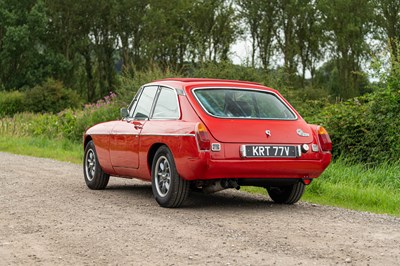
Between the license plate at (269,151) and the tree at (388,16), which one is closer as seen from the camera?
the license plate at (269,151)

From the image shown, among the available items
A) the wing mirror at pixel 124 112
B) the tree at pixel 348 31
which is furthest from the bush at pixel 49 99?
the wing mirror at pixel 124 112

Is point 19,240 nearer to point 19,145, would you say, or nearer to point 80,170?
point 80,170

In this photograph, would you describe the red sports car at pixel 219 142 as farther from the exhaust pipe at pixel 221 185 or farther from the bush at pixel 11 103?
the bush at pixel 11 103

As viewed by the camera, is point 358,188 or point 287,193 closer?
point 287,193

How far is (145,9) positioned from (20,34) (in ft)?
34.4

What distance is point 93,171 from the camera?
12.2 m

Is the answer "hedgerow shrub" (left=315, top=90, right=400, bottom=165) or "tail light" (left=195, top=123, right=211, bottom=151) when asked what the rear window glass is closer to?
"tail light" (left=195, top=123, right=211, bottom=151)

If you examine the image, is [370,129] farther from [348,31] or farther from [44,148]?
[348,31]

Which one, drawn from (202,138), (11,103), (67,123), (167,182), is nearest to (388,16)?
(11,103)

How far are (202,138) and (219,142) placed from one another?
0.70ft

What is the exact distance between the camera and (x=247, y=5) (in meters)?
60.3

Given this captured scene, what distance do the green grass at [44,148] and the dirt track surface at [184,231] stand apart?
7468mm

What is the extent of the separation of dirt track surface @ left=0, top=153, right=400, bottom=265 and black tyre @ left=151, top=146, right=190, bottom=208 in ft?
0.44

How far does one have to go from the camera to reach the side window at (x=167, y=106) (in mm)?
10000
